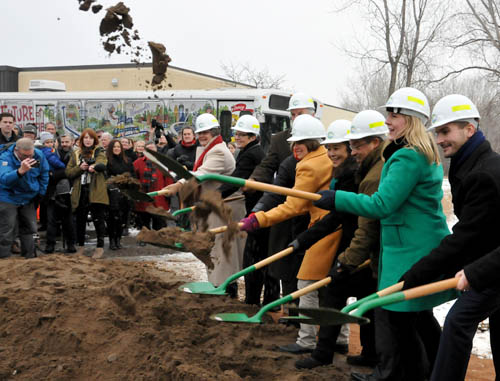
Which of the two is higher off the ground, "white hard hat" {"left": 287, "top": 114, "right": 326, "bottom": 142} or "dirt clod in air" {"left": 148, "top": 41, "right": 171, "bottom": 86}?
"dirt clod in air" {"left": 148, "top": 41, "right": 171, "bottom": 86}

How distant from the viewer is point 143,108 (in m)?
13.0

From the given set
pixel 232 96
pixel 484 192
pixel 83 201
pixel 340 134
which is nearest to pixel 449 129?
pixel 484 192

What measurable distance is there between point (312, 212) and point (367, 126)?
36.1 inches

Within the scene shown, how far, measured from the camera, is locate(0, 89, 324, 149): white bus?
12.0m

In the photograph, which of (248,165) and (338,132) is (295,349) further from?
(248,165)

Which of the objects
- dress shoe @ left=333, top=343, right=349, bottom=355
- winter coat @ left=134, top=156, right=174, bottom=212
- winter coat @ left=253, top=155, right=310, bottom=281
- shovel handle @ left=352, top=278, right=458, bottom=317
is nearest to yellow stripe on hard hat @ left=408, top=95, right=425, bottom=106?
shovel handle @ left=352, top=278, right=458, bottom=317

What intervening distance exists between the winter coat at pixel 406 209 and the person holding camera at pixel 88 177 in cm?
572

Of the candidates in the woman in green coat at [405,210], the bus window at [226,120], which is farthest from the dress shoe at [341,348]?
the bus window at [226,120]

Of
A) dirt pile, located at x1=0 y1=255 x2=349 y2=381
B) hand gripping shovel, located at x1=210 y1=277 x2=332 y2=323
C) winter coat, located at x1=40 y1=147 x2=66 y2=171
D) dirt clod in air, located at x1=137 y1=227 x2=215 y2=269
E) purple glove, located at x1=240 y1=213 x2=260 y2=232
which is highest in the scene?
winter coat, located at x1=40 y1=147 x2=66 y2=171

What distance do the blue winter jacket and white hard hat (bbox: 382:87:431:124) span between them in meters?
5.11

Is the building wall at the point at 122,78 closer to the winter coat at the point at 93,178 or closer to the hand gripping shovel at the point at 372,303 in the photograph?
the winter coat at the point at 93,178

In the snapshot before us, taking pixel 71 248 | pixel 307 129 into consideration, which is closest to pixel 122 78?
pixel 71 248

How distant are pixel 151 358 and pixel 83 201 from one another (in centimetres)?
514

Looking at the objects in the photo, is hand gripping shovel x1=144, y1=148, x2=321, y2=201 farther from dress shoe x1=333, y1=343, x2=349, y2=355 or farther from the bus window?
the bus window
